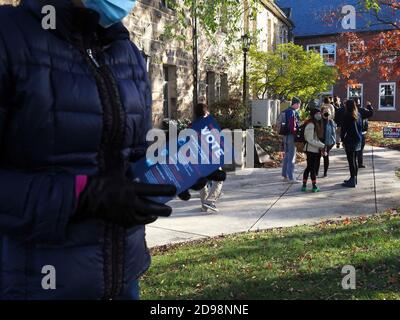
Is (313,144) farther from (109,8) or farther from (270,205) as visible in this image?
(109,8)

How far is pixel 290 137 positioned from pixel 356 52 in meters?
7.90

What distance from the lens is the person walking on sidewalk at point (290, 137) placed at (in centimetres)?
1041

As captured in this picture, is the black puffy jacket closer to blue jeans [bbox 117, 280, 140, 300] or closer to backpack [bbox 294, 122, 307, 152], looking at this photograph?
blue jeans [bbox 117, 280, 140, 300]

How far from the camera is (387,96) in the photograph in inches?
1437

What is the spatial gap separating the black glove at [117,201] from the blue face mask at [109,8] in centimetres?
58

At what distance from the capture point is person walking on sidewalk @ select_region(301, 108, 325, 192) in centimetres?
962

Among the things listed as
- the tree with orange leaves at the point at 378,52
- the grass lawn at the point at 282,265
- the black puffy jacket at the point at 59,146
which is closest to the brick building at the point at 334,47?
the tree with orange leaves at the point at 378,52

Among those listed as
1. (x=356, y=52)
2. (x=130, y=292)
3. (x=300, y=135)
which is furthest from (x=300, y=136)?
(x=130, y=292)

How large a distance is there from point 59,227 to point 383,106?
126 ft

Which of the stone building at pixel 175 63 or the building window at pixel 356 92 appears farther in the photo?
the building window at pixel 356 92

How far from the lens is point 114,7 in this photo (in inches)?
65.2

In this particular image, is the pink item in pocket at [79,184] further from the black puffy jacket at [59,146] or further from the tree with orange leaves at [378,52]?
the tree with orange leaves at [378,52]
